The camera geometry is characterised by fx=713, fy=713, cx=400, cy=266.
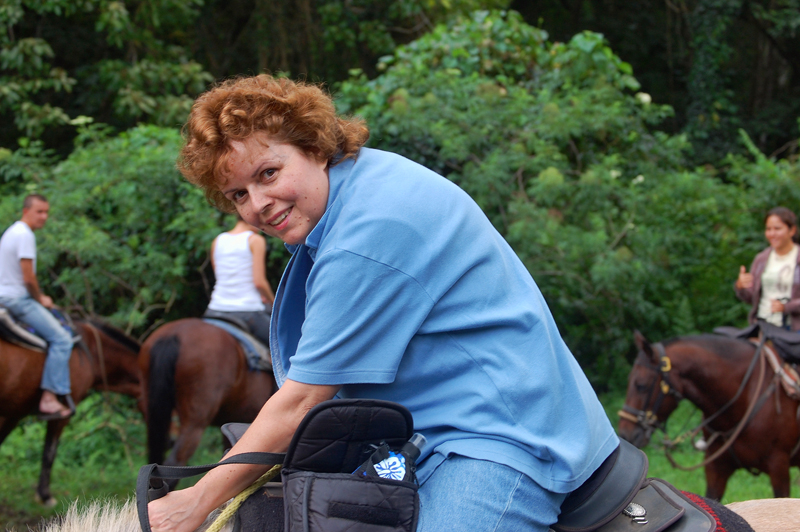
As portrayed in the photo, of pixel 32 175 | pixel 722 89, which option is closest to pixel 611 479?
pixel 32 175

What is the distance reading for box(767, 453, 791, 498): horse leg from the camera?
16.5 ft

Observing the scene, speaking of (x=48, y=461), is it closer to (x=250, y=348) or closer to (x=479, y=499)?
(x=250, y=348)

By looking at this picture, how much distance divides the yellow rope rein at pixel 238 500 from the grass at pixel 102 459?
193 inches

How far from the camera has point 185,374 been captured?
5289mm

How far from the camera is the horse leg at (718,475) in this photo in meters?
5.46

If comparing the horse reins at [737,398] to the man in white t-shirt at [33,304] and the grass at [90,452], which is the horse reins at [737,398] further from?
the man in white t-shirt at [33,304]

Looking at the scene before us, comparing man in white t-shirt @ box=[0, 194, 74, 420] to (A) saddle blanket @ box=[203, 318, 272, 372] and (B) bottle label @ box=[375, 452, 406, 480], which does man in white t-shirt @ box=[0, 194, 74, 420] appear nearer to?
(A) saddle blanket @ box=[203, 318, 272, 372]

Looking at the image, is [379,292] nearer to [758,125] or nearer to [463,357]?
[463,357]

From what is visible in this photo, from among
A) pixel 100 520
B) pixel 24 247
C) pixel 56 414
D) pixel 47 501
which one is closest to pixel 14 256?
pixel 24 247

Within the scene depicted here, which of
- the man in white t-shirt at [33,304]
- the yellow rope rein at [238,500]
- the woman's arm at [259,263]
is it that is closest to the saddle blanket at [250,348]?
the woman's arm at [259,263]

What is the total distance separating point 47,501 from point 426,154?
5103 mm

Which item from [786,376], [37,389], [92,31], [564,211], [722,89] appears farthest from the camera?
[722,89]

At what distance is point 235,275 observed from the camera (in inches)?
229

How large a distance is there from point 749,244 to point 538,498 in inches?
340
